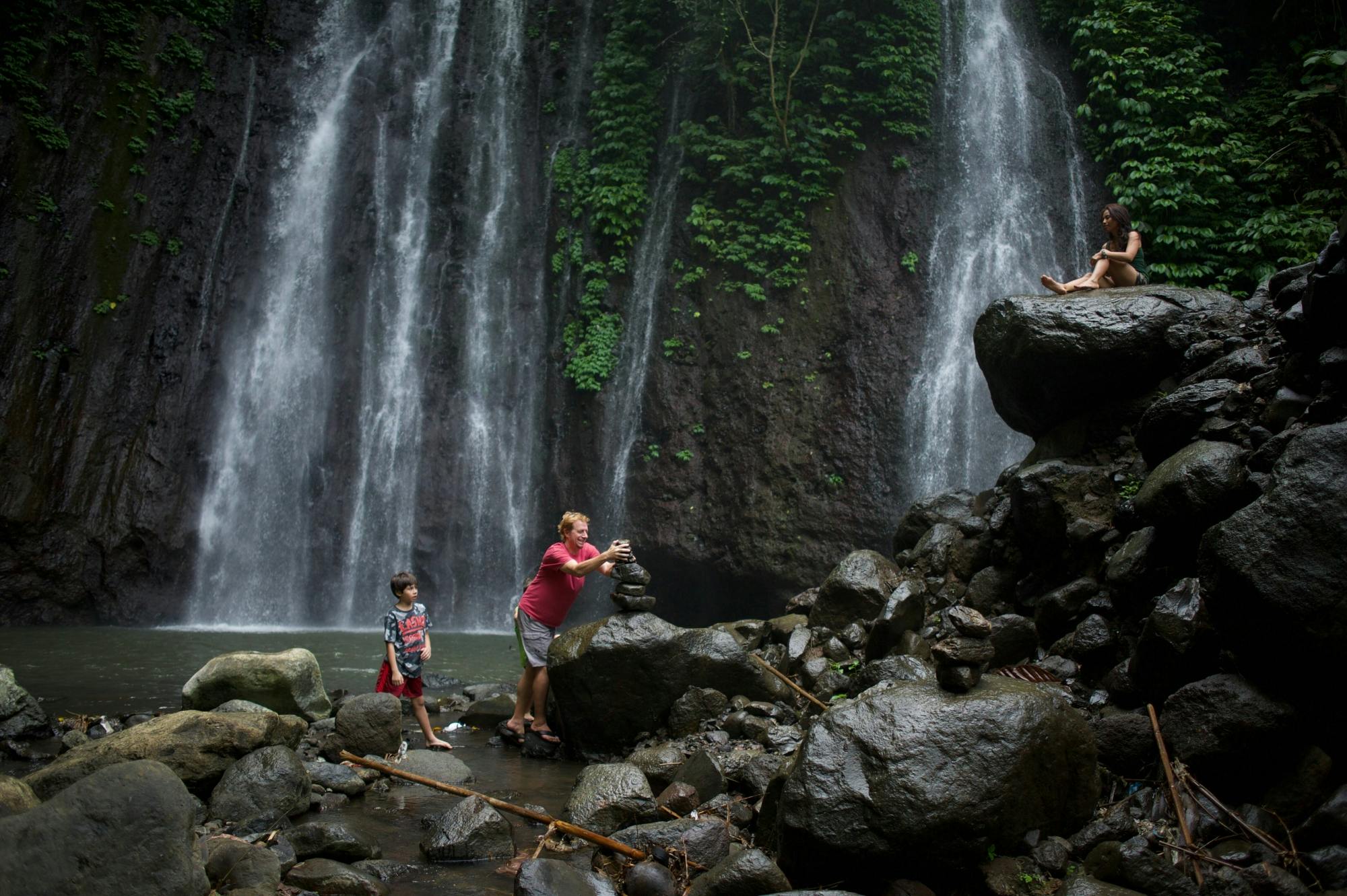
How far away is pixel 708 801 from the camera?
18.0 ft

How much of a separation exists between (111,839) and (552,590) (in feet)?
14.2

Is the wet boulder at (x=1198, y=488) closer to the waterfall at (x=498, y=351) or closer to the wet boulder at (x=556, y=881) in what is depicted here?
the wet boulder at (x=556, y=881)

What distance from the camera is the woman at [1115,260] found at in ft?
27.1

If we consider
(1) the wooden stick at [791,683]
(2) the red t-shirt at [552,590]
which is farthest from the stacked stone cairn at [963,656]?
(2) the red t-shirt at [552,590]

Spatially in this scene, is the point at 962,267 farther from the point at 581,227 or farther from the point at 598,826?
the point at 598,826

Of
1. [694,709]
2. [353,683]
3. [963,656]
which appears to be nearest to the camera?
[963,656]

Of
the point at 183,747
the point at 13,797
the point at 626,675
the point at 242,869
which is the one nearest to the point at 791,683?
the point at 626,675

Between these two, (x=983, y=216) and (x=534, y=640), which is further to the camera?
(x=983, y=216)

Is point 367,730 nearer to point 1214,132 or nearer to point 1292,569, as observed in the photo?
point 1292,569

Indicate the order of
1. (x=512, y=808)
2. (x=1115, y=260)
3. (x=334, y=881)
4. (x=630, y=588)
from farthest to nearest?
(x=1115, y=260), (x=630, y=588), (x=512, y=808), (x=334, y=881)

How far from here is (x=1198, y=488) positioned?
5.38 meters

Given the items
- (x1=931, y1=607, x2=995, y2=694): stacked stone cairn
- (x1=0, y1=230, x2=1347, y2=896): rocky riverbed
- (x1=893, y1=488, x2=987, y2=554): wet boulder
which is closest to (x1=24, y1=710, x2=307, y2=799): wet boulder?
(x1=0, y1=230, x2=1347, y2=896): rocky riverbed

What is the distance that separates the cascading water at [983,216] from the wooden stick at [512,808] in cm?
990

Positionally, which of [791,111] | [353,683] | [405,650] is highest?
[791,111]
